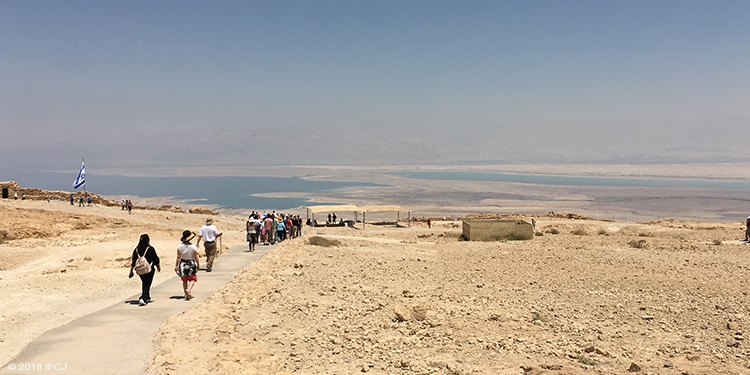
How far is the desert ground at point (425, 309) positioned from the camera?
7.78 metres

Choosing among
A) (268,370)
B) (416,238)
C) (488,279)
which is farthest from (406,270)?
(416,238)

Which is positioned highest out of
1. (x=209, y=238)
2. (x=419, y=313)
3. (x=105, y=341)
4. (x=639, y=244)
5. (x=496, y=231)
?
(x=209, y=238)

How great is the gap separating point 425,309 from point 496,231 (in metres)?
16.9

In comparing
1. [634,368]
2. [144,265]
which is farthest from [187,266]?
[634,368]

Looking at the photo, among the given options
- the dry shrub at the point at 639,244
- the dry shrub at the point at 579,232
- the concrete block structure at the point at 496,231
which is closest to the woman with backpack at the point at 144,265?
the concrete block structure at the point at 496,231

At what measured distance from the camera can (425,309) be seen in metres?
10.5

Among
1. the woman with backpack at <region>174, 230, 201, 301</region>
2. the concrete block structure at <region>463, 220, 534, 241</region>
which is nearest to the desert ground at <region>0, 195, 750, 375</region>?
the woman with backpack at <region>174, 230, 201, 301</region>

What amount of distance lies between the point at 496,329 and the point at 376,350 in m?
2.62

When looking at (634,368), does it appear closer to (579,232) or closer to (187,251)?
(187,251)

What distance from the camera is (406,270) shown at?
16.5 m

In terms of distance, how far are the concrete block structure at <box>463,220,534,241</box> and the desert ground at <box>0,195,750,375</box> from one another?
500cm

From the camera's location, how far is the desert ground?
7.78 metres

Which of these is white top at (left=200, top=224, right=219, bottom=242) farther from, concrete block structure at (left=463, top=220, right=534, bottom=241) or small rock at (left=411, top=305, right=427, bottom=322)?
concrete block structure at (left=463, top=220, right=534, bottom=241)

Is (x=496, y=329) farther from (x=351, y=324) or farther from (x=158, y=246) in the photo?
(x=158, y=246)
